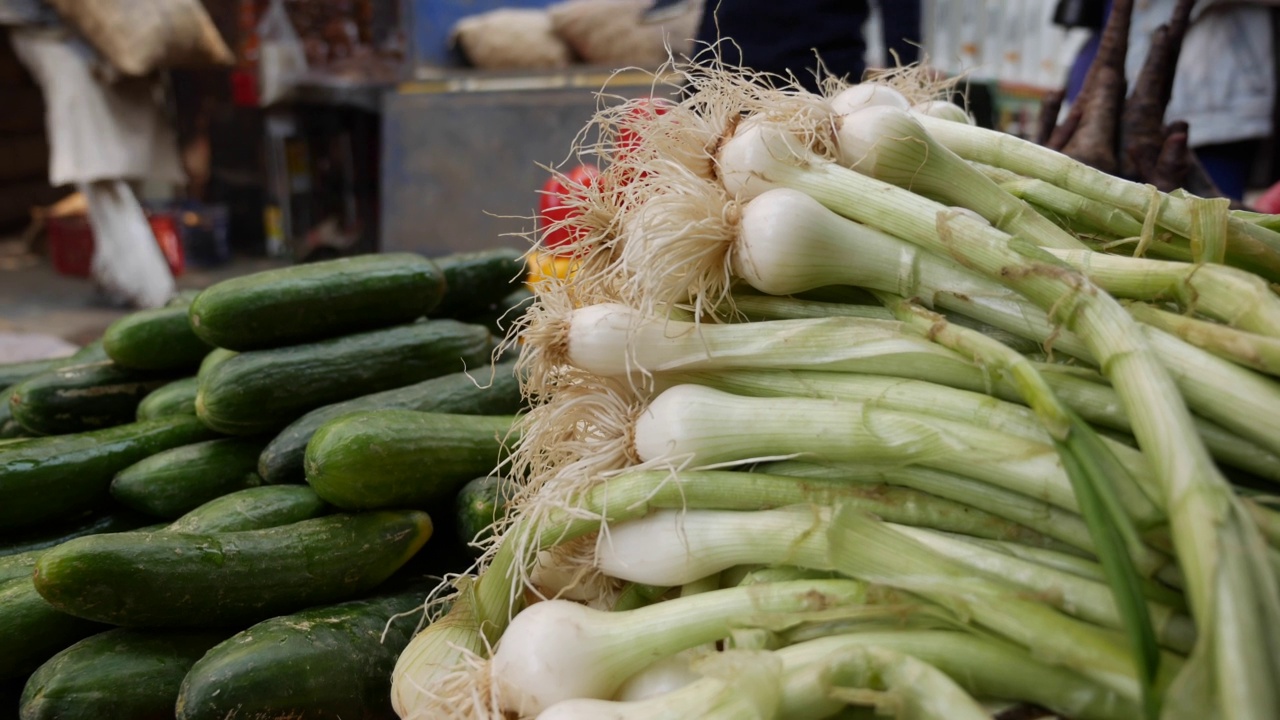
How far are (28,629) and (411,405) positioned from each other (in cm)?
88

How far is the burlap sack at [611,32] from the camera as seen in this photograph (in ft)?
22.4

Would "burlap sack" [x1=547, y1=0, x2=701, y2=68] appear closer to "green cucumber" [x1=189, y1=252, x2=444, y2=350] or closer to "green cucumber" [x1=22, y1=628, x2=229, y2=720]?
"green cucumber" [x1=189, y1=252, x2=444, y2=350]

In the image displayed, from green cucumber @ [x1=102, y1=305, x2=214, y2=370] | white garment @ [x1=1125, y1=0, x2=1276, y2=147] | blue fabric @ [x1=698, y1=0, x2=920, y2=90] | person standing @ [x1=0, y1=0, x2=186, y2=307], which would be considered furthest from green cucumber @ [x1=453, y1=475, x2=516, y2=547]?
person standing @ [x1=0, y1=0, x2=186, y2=307]

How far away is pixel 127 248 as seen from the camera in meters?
6.85

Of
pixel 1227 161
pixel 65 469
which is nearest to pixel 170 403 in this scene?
pixel 65 469

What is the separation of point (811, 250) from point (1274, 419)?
0.64 meters

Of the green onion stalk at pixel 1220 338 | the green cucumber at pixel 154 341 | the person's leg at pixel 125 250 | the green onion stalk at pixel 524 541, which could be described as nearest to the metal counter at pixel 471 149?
the person's leg at pixel 125 250

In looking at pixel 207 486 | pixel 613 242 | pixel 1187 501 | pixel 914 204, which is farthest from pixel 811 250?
pixel 207 486

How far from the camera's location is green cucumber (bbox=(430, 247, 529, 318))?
262 cm

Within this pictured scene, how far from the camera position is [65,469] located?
1.93 m

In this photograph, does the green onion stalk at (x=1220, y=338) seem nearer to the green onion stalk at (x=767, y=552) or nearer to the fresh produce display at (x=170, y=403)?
the green onion stalk at (x=767, y=552)

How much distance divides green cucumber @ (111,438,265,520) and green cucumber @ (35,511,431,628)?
1.10 ft

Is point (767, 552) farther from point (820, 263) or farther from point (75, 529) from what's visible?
point (75, 529)

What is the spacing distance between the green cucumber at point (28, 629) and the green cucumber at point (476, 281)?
4.04 ft
